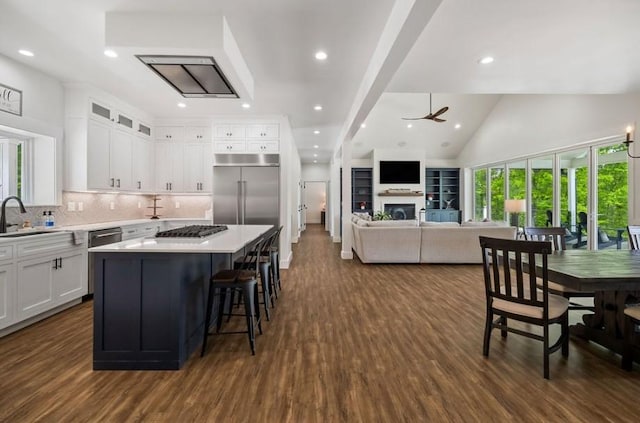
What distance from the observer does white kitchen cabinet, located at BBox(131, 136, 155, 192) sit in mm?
5152

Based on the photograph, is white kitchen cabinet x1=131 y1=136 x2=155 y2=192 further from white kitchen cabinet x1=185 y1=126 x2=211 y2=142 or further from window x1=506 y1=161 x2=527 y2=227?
window x1=506 y1=161 x2=527 y2=227

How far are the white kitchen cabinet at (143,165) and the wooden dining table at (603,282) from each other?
5.72m

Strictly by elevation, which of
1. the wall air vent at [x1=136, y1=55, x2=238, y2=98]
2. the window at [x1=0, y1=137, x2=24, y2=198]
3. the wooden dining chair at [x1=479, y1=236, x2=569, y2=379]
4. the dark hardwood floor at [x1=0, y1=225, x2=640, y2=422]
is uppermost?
the wall air vent at [x1=136, y1=55, x2=238, y2=98]

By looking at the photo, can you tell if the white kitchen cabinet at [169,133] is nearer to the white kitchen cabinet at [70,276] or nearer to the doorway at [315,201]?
the white kitchen cabinet at [70,276]

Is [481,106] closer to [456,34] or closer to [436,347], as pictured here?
[456,34]

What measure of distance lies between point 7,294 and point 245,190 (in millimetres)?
3332

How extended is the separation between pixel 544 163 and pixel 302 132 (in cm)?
Answer: 569

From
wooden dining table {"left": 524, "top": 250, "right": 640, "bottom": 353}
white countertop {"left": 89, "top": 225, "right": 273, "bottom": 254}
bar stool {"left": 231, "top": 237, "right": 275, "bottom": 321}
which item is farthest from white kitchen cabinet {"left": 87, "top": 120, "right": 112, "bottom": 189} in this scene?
wooden dining table {"left": 524, "top": 250, "right": 640, "bottom": 353}

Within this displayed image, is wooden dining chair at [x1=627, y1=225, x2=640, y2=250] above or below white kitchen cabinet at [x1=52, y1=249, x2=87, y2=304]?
above

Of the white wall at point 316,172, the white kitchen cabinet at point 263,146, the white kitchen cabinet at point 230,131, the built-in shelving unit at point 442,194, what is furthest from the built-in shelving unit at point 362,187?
the white kitchen cabinet at point 230,131

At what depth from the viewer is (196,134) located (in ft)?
19.0

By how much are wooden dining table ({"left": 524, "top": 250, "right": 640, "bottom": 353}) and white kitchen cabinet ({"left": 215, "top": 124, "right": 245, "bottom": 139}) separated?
4.93 m

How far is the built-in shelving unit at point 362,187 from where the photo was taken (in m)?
11.9

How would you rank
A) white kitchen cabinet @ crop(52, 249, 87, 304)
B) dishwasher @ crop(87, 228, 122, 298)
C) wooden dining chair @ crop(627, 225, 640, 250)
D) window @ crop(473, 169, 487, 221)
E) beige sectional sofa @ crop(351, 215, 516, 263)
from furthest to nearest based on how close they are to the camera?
window @ crop(473, 169, 487, 221) → beige sectional sofa @ crop(351, 215, 516, 263) → dishwasher @ crop(87, 228, 122, 298) → white kitchen cabinet @ crop(52, 249, 87, 304) → wooden dining chair @ crop(627, 225, 640, 250)
